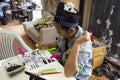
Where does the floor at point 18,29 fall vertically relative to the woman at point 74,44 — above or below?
below

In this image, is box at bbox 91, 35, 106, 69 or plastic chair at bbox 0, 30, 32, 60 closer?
plastic chair at bbox 0, 30, 32, 60

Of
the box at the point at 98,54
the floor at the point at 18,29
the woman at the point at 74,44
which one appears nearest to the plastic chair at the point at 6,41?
the woman at the point at 74,44

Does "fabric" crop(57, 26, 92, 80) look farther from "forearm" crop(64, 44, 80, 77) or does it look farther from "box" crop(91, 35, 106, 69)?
"box" crop(91, 35, 106, 69)

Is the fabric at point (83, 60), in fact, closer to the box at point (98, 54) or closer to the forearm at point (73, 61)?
the forearm at point (73, 61)

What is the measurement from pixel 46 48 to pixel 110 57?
1.55 metres

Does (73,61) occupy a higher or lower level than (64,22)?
lower

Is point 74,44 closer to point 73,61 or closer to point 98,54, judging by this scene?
point 73,61

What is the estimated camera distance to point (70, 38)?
53.2 inches

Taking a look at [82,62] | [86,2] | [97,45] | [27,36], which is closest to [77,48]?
[82,62]

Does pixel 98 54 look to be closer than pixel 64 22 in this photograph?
No

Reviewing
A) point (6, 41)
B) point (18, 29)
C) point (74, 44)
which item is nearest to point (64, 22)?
point (74, 44)

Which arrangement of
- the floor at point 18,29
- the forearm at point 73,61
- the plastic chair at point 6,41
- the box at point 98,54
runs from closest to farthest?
the forearm at point 73,61
the plastic chair at point 6,41
the box at point 98,54
the floor at point 18,29

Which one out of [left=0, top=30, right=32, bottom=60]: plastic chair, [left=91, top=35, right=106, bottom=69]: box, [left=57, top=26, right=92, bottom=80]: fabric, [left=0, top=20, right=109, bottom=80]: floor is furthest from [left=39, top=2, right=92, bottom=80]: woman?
[left=0, top=20, right=109, bottom=80]: floor

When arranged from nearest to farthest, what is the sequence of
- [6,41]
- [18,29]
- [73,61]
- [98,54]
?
[73,61]
[6,41]
[98,54]
[18,29]
